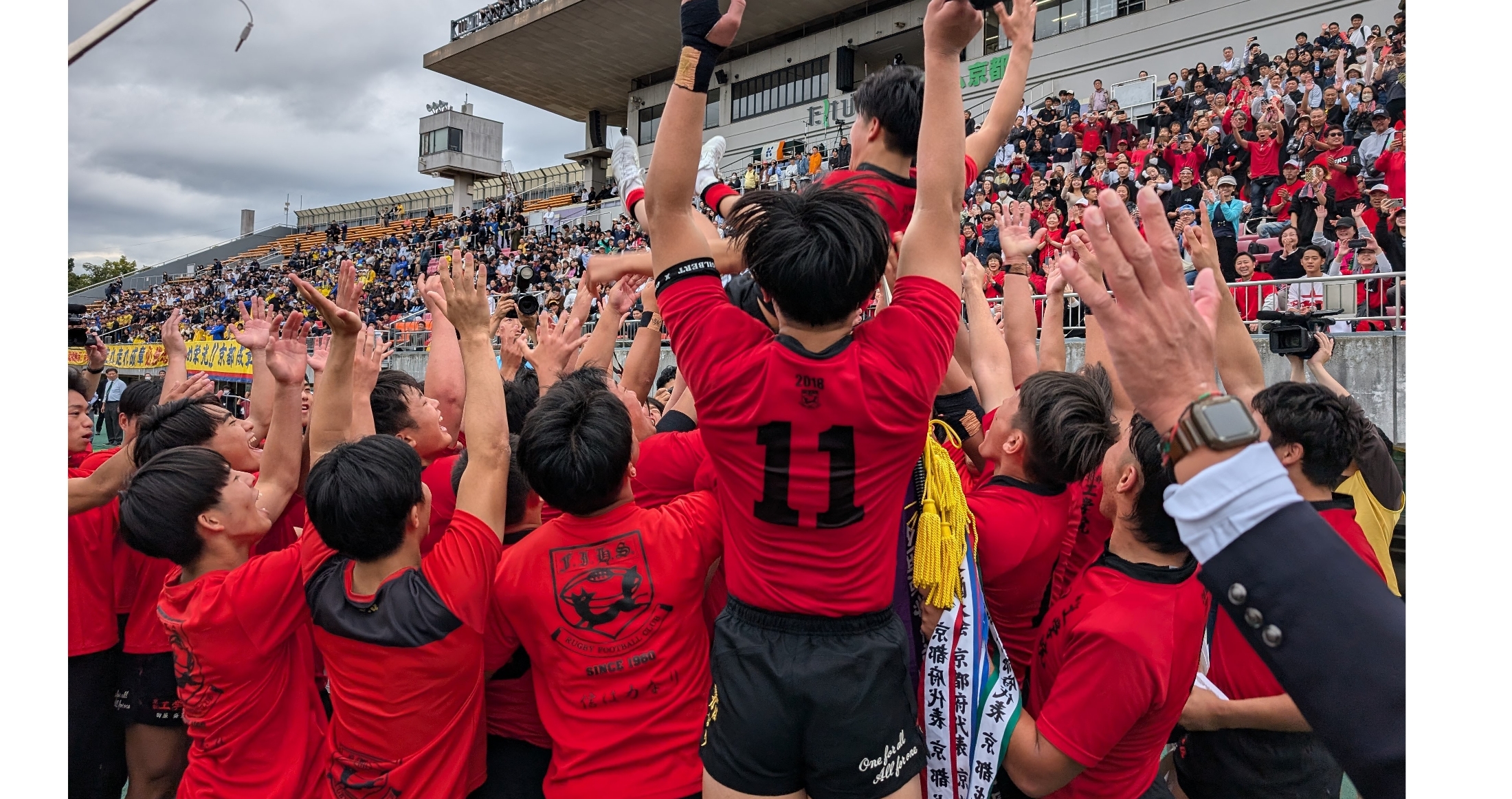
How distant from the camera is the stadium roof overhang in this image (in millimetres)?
30188

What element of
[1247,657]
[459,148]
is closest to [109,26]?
[1247,657]

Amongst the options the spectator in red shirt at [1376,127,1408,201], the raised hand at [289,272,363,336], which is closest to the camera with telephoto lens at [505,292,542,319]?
the raised hand at [289,272,363,336]

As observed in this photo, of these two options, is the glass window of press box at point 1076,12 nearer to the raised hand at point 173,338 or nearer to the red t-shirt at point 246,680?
the raised hand at point 173,338

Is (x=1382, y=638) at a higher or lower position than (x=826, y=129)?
lower

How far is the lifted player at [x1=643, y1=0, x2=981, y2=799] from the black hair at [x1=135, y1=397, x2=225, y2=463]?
209 centimetres

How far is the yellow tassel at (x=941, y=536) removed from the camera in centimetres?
203

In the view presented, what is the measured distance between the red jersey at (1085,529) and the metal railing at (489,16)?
113 feet

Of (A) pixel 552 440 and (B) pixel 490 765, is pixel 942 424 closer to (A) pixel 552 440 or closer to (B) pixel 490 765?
(A) pixel 552 440

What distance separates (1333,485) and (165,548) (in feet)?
11.6

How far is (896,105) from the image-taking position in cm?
234

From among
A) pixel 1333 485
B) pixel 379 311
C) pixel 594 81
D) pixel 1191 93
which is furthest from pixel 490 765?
pixel 594 81

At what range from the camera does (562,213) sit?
116 ft

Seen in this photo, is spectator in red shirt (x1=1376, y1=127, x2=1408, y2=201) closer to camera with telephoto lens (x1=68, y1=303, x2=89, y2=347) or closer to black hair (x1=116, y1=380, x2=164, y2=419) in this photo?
black hair (x1=116, y1=380, x2=164, y2=419)

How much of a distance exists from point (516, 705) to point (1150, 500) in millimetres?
1936
